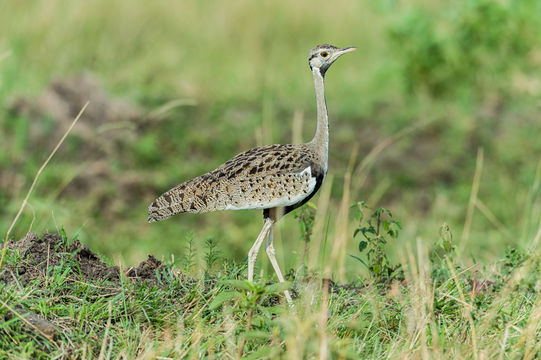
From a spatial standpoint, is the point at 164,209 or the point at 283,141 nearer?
the point at 164,209

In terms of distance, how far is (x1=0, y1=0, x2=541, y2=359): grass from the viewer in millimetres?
3535

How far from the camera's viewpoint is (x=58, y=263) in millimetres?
3918

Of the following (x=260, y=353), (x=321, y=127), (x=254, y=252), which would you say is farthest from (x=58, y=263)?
(x=321, y=127)

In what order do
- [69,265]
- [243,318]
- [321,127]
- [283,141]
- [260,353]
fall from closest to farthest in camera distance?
[260,353]
[243,318]
[69,265]
[321,127]
[283,141]

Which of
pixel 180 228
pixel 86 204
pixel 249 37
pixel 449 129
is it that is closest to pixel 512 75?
pixel 449 129

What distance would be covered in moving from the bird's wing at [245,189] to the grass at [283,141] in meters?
0.23

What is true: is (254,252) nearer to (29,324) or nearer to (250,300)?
(250,300)

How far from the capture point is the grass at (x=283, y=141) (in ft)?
11.6

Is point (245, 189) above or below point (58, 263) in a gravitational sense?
above

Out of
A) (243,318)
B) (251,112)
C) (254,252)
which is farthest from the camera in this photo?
(251,112)

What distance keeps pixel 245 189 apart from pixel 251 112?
17.3ft

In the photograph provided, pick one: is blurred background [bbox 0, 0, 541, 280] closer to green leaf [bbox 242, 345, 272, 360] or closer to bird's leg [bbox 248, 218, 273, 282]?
bird's leg [bbox 248, 218, 273, 282]

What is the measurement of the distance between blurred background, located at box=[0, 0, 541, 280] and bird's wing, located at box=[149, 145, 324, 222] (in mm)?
1951

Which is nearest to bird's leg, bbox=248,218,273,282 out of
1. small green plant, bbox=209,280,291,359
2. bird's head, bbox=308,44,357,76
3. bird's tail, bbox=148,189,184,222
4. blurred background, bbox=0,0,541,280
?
bird's tail, bbox=148,189,184,222
